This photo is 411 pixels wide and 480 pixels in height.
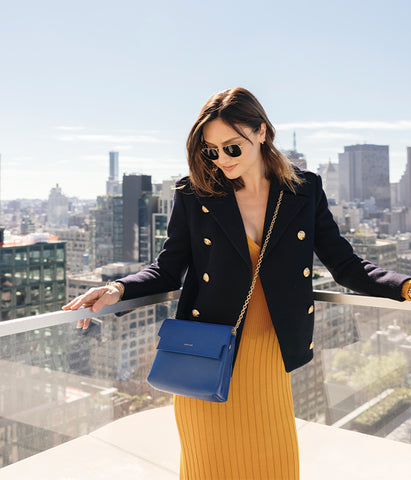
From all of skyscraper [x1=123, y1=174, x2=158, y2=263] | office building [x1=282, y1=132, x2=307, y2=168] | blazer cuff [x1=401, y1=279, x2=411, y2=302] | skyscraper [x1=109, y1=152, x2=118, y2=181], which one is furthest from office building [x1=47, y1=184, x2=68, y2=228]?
blazer cuff [x1=401, y1=279, x2=411, y2=302]

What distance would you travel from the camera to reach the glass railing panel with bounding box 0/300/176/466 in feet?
4.99

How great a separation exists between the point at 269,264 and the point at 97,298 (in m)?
0.55

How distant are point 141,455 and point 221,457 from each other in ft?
3.39

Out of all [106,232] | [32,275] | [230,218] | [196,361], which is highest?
[230,218]

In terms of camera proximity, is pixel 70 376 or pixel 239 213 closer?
pixel 239 213

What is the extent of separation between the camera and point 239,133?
1360 mm

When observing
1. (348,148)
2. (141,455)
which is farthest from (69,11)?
(141,455)

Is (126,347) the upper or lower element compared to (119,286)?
lower

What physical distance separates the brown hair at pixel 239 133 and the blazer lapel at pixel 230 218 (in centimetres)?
3

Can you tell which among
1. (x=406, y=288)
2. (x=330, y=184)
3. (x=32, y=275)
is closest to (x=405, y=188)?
(x=32, y=275)

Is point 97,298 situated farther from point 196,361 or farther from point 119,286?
point 196,361

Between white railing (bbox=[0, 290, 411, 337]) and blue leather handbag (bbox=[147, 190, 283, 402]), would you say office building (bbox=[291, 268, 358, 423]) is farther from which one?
blue leather handbag (bbox=[147, 190, 283, 402])

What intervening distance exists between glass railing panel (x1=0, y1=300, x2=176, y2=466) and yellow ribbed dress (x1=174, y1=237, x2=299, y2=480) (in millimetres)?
478

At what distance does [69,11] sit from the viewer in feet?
144
